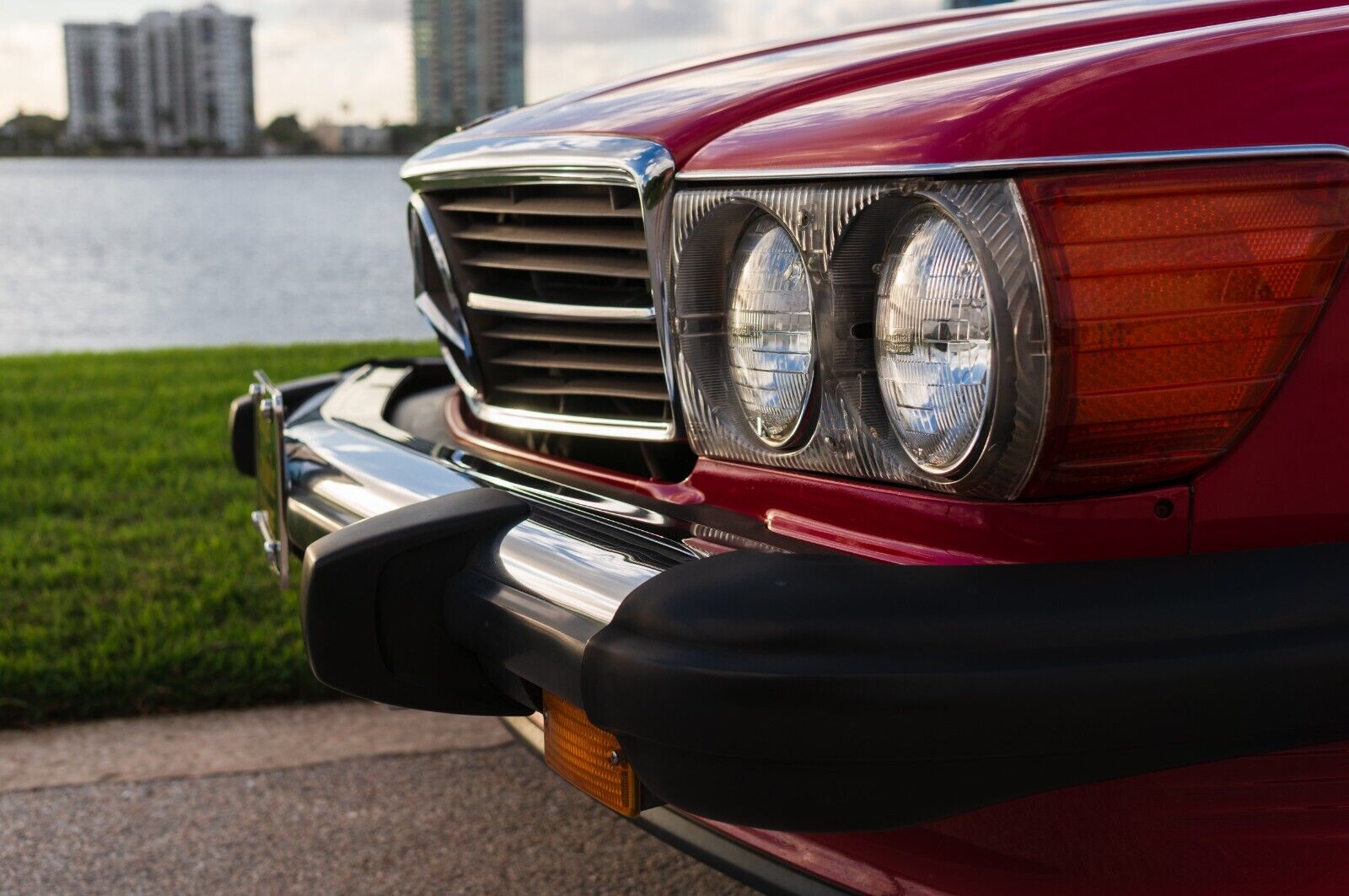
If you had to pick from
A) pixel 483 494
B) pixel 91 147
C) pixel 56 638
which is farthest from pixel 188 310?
pixel 91 147

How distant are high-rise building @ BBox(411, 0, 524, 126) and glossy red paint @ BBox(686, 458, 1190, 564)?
32.2 m

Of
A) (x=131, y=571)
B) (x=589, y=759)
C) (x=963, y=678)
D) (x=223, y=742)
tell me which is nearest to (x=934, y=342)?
(x=963, y=678)

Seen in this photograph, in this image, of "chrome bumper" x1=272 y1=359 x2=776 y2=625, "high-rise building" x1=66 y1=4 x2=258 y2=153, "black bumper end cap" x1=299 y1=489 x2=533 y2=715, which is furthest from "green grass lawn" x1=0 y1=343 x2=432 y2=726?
"high-rise building" x1=66 y1=4 x2=258 y2=153

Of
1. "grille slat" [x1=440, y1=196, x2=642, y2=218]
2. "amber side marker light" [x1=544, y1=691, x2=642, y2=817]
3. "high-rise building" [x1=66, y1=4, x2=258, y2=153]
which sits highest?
"high-rise building" [x1=66, y1=4, x2=258, y2=153]

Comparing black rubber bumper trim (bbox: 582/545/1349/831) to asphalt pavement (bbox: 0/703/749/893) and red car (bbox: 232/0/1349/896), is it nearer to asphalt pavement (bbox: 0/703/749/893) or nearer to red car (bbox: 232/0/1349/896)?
red car (bbox: 232/0/1349/896)

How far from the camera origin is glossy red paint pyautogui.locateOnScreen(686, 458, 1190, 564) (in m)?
1.38

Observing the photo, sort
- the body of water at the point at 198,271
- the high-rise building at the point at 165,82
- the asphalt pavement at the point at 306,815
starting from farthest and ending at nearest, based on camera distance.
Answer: the high-rise building at the point at 165,82 < the body of water at the point at 198,271 < the asphalt pavement at the point at 306,815

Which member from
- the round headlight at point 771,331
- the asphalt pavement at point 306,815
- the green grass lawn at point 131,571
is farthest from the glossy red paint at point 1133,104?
the green grass lawn at point 131,571

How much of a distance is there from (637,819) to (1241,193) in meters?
1.07

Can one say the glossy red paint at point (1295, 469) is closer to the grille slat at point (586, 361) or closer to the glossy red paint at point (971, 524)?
the glossy red paint at point (971, 524)

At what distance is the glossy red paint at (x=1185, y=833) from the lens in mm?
1357

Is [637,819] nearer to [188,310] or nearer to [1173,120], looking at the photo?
[1173,120]

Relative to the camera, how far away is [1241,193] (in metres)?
1.32

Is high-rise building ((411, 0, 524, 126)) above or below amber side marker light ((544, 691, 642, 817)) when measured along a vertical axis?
above
